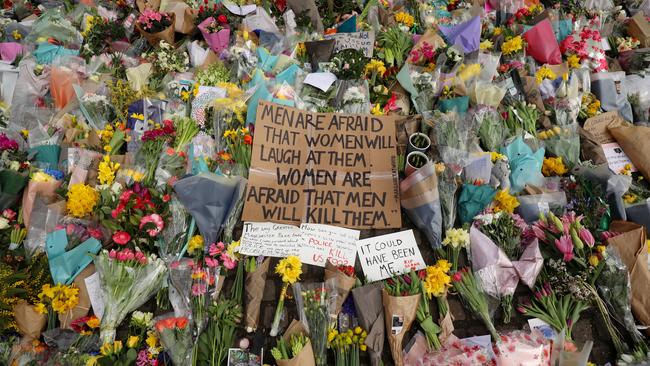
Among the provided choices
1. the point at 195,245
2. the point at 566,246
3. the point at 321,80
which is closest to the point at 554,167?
the point at 566,246

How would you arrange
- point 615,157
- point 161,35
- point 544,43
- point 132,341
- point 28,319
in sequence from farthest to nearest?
1. point 161,35
2. point 544,43
3. point 615,157
4. point 28,319
5. point 132,341

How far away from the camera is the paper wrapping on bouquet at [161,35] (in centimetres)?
391

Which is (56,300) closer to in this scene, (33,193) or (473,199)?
(33,193)

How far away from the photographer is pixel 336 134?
10.0 feet

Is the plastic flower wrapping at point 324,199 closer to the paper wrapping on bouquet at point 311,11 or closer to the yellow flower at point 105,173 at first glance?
the yellow flower at point 105,173

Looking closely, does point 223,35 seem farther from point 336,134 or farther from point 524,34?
point 524,34

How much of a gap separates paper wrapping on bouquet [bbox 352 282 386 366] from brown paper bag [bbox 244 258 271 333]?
1.96 ft

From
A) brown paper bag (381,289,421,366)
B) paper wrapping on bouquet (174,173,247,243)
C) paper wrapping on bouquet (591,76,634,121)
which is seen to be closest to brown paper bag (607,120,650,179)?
paper wrapping on bouquet (591,76,634,121)

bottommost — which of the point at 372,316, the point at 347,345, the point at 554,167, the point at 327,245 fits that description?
the point at 347,345

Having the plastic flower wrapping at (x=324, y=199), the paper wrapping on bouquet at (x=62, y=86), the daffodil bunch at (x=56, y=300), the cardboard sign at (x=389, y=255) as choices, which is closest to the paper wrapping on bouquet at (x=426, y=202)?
the plastic flower wrapping at (x=324, y=199)

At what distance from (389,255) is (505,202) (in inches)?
36.1

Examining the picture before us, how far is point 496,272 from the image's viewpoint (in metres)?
2.43

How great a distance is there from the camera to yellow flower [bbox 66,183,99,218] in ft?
8.47

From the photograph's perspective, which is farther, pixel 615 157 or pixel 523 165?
pixel 615 157
